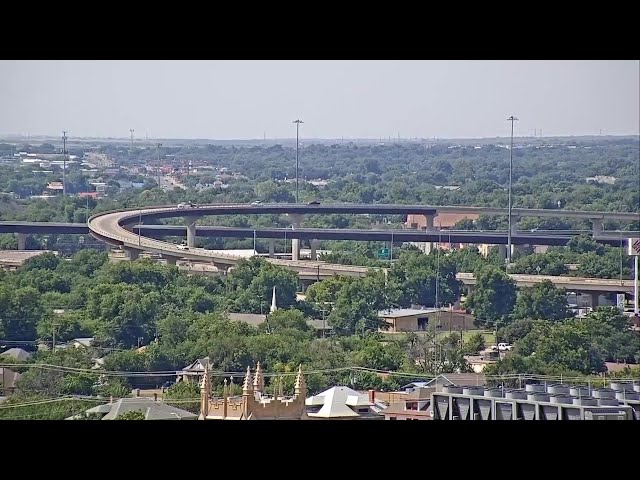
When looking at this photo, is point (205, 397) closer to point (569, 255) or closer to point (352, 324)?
point (352, 324)

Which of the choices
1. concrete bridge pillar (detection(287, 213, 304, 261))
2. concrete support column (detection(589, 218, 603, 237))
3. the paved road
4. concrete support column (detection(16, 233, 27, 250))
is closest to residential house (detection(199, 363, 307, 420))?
the paved road

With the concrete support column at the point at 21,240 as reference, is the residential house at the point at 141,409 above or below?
Result: above

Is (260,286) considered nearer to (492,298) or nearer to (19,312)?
(492,298)

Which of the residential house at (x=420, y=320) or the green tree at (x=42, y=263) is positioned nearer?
the residential house at (x=420, y=320)

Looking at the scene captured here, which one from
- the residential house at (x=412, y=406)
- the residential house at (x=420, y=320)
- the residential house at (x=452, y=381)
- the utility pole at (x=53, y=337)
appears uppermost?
the residential house at (x=412, y=406)

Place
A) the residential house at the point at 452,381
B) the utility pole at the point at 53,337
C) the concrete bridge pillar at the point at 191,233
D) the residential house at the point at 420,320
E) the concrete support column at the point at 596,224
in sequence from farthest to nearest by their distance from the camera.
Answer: the concrete support column at the point at 596,224
the concrete bridge pillar at the point at 191,233
the residential house at the point at 420,320
the utility pole at the point at 53,337
the residential house at the point at 452,381

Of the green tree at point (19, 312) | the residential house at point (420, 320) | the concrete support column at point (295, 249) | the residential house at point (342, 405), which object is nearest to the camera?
the residential house at point (342, 405)

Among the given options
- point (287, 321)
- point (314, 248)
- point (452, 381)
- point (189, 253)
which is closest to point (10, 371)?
point (452, 381)

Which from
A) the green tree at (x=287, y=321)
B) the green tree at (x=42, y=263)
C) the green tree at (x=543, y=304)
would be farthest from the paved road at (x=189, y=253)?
the green tree at (x=287, y=321)

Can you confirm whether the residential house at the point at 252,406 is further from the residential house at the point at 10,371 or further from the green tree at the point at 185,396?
the residential house at the point at 10,371
